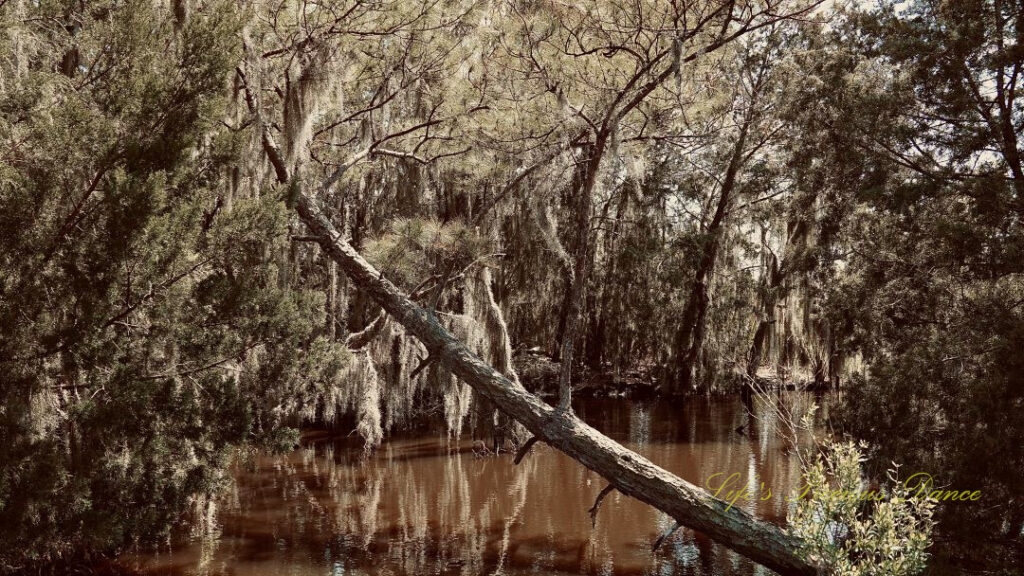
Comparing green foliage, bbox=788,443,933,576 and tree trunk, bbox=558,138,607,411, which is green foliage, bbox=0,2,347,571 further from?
green foliage, bbox=788,443,933,576

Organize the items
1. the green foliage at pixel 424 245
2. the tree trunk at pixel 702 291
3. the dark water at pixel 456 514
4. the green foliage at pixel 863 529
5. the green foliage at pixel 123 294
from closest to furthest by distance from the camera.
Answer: the green foliage at pixel 863 529 → the green foliage at pixel 123 294 → the dark water at pixel 456 514 → the green foliage at pixel 424 245 → the tree trunk at pixel 702 291

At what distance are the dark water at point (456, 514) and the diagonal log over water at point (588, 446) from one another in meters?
0.90

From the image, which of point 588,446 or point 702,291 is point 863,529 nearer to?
point 588,446

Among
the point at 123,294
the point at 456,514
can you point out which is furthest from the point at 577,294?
the point at 123,294

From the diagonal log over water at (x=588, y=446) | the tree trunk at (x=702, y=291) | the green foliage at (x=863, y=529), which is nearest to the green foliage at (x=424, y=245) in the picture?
the diagonal log over water at (x=588, y=446)

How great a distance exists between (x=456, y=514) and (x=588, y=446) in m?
2.93

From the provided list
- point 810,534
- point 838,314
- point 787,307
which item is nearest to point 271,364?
point 810,534

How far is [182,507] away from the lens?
4961mm

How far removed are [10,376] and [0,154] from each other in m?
1.50

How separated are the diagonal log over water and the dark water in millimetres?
899

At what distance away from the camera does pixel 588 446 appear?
646cm

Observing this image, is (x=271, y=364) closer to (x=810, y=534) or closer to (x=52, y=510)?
(x=52, y=510)

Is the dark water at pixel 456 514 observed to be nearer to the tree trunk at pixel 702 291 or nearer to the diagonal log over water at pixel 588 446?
the diagonal log over water at pixel 588 446

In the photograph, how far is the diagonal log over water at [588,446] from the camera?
18.7 feet
